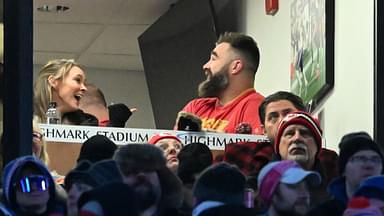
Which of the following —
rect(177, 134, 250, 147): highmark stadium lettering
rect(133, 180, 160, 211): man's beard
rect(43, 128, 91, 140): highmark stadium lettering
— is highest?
rect(43, 128, 91, 140): highmark stadium lettering

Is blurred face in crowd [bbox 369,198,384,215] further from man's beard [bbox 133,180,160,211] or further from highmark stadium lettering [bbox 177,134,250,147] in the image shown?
highmark stadium lettering [bbox 177,134,250,147]

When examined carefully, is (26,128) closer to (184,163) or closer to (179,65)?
(184,163)

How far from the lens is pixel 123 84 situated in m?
7.02

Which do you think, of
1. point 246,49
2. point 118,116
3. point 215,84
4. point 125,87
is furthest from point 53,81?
point 125,87

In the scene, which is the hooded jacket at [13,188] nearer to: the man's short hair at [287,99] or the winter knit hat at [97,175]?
the winter knit hat at [97,175]

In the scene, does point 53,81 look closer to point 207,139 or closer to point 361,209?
point 207,139

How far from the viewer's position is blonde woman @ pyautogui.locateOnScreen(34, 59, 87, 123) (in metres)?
3.40


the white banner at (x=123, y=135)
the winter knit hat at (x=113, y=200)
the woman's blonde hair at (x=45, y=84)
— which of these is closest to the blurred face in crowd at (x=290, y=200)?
the winter knit hat at (x=113, y=200)

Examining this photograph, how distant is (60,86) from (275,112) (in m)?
0.92

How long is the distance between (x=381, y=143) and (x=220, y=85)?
1.48 m

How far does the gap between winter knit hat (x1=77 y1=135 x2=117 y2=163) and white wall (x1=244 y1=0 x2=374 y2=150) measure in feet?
2.22

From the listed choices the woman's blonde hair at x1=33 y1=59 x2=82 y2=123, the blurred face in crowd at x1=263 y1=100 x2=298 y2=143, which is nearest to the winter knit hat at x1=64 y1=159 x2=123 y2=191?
the blurred face in crowd at x1=263 y1=100 x2=298 y2=143

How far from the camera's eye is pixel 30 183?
1854 mm

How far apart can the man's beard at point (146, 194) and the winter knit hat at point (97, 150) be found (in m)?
0.16
